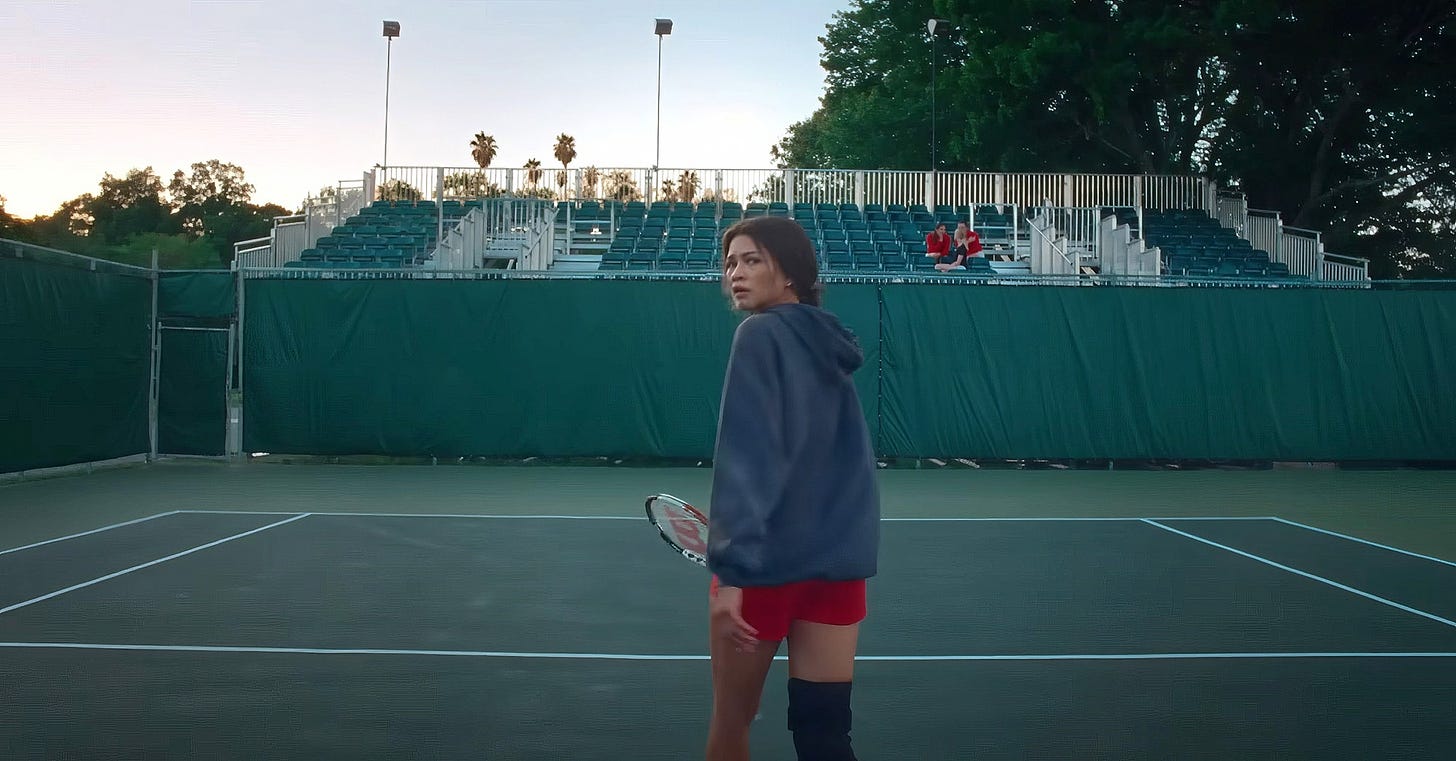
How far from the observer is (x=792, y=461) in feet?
7.64

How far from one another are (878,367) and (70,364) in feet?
29.6

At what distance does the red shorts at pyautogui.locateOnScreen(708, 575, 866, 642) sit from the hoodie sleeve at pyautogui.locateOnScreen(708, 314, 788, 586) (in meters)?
0.11

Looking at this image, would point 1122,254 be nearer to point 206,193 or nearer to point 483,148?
point 483,148

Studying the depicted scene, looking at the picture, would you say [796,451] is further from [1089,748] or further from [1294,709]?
[1294,709]

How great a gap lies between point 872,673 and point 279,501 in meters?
7.75

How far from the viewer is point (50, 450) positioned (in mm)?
12484

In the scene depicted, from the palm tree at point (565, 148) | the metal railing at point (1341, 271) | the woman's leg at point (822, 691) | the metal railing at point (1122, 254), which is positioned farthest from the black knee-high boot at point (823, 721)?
the palm tree at point (565, 148)

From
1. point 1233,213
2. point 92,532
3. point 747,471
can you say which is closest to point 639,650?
point 747,471

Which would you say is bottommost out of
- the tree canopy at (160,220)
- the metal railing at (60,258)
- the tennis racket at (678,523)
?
the tennis racket at (678,523)

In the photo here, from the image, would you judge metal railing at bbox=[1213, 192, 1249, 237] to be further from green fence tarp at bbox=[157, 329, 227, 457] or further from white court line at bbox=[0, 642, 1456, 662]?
→ white court line at bbox=[0, 642, 1456, 662]

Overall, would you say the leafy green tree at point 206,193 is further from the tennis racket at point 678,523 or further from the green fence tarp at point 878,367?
the tennis racket at point 678,523

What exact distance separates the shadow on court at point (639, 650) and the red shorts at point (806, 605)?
1.69 metres

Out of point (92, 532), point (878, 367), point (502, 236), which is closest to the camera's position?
point (92, 532)

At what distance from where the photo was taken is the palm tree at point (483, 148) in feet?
253
